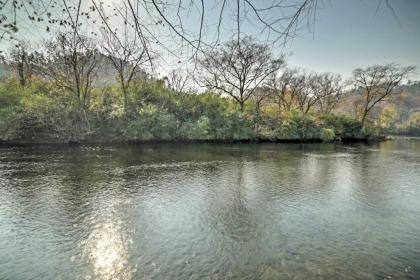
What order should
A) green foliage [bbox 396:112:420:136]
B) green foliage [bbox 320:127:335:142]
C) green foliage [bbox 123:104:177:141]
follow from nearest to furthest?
1. green foliage [bbox 123:104:177:141]
2. green foliage [bbox 320:127:335:142]
3. green foliage [bbox 396:112:420:136]

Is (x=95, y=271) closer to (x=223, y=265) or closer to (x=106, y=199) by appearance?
(x=223, y=265)

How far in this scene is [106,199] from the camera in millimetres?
8641

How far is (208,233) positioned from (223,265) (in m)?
1.44

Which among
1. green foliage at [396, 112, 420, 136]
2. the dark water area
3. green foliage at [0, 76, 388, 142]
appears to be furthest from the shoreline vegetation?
green foliage at [396, 112, 420, 136]

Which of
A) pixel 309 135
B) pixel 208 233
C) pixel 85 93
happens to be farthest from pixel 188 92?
pixel 208 233

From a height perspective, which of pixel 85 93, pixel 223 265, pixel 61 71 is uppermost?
pixel 61 71

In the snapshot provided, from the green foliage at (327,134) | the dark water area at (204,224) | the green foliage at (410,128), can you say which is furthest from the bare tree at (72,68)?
the green foliage at (410,128)

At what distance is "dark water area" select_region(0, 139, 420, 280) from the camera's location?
4895 mm

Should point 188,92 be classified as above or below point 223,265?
above

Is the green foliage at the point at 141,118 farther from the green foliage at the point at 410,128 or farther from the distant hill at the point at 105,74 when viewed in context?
the green foliage at the point at 410,128

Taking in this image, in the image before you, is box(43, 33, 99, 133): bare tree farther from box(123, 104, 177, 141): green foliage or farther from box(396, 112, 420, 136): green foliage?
box(396, 112, 420, 136): green foliage

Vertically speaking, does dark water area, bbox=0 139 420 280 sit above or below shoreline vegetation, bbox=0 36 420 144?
below

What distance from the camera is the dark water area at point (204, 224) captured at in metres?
4.89

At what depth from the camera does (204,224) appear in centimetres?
694
